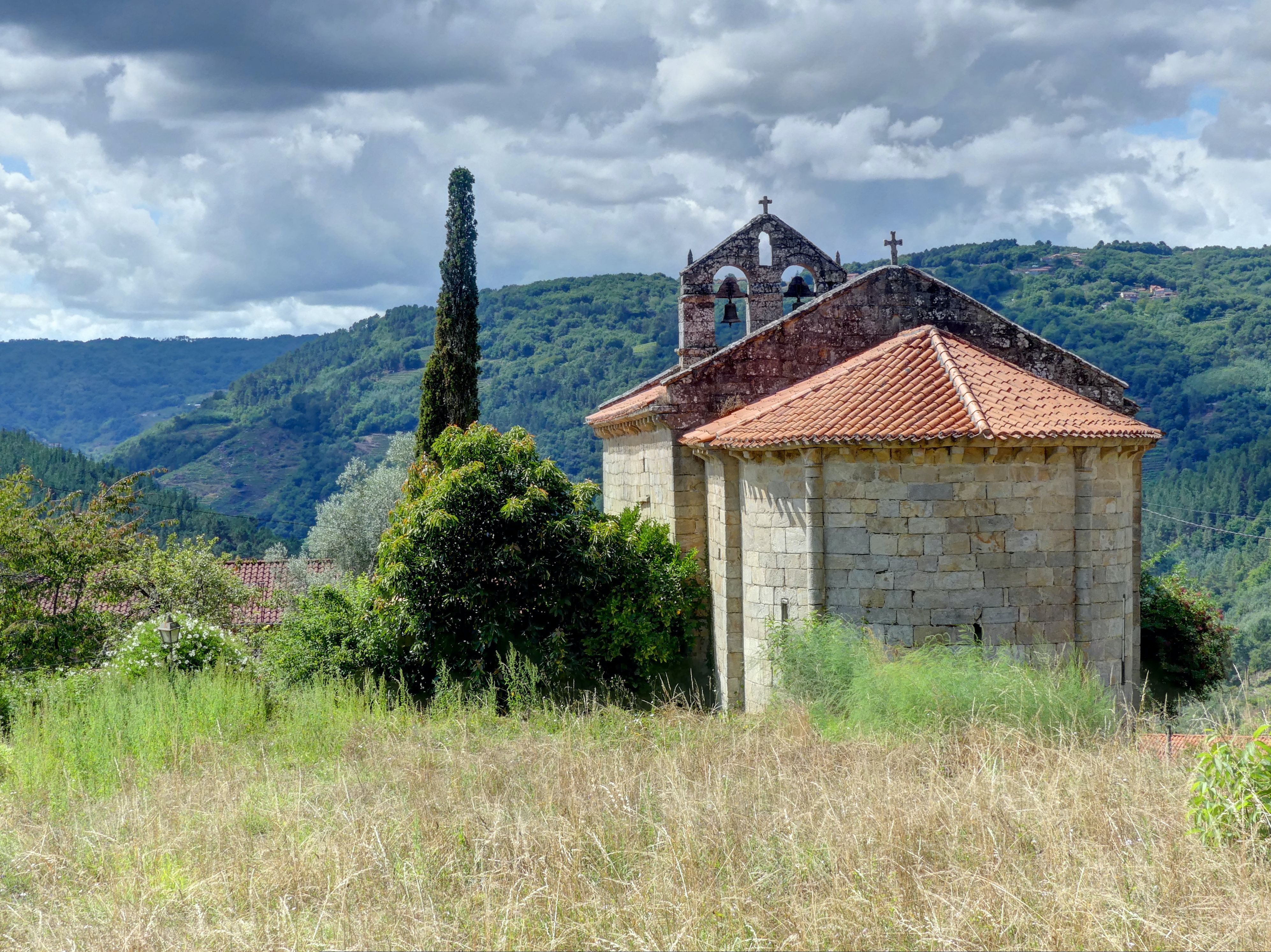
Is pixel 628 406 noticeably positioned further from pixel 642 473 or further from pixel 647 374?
pixel 647 374

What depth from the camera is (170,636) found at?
13969mm

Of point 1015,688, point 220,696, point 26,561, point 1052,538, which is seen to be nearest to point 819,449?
point 1052,538

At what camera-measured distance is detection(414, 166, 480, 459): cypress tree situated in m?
22.9

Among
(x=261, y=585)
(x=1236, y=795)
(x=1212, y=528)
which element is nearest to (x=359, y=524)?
(x=261, y=585)

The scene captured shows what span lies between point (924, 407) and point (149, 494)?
56.5 metres

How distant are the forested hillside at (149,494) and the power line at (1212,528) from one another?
158ft

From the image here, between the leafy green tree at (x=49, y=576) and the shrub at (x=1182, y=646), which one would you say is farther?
the leafy green tree at (x=49, y=576)

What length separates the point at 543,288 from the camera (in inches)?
4358

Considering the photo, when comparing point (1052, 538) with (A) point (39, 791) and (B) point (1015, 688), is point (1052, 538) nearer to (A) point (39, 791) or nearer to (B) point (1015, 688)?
(B) point (1015, 688)

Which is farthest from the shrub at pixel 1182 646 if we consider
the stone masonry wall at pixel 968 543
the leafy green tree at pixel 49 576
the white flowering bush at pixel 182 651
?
the leafy green tree at pixel 49 576

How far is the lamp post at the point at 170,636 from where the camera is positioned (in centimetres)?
1382

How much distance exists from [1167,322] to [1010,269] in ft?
58.8

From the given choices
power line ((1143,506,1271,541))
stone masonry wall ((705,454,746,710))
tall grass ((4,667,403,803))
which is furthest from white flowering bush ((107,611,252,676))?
power line ((1143,506,1271,541))

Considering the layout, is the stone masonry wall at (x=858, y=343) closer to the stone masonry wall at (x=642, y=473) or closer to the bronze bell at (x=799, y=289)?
the stone masonry wall at (x=642, y=473)
